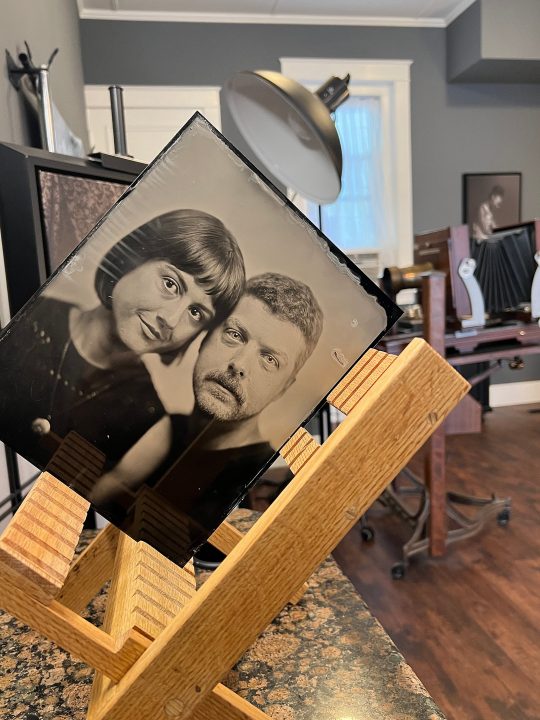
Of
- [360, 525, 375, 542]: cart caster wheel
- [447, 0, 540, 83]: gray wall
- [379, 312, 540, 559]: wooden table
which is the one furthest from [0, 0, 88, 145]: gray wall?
[447, 0, 540, 83]: gray wall

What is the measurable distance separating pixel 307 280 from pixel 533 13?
4.42 m

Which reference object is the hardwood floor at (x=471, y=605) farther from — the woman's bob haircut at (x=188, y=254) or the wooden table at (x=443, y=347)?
the woman's bob haircut at (x=188, y=254)

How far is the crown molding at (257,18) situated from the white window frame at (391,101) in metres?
0.26

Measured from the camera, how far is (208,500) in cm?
51

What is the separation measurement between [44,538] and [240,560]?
0.51ft

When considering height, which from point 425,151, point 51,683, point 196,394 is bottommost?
point 51,683

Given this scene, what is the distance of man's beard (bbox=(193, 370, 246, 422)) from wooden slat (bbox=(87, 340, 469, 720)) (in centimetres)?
8

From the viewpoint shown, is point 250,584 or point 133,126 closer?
point 250,584

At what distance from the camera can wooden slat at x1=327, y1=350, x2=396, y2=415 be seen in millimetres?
508

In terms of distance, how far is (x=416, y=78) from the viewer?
13.9ft

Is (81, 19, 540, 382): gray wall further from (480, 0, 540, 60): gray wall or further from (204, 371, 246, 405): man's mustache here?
(204, 371, 246, 405): man's mustache

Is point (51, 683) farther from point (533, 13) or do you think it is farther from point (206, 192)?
point (533, 13)

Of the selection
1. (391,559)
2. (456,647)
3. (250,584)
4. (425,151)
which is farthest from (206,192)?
(425,151)

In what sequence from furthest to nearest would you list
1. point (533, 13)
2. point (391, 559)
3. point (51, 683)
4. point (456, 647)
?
point (533, 13) → point (391, 559) → point (456, 647) → point (51, 683)
